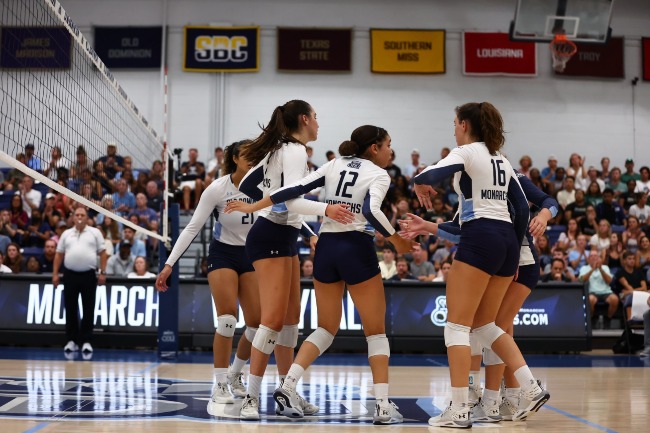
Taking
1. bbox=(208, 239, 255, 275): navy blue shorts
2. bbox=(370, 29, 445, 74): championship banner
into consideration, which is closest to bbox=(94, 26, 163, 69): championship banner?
bbox=(370, 29, 445, 74): championship banner

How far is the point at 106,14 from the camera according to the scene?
22.7 meters

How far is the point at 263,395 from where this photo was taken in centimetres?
768

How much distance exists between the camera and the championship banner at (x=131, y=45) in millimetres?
22531

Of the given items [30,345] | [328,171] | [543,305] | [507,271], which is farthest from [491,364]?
[30,345]

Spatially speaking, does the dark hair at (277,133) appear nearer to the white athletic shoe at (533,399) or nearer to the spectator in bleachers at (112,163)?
the white athletic shoe at (533,399)

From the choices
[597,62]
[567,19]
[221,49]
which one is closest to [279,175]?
[567,19]

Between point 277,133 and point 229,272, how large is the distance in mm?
1416

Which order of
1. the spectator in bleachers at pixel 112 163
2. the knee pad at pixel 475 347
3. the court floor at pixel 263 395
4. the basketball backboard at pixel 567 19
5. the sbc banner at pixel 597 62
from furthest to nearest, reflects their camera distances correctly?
the sbc banner at pixel 597 62 → the spectator in bleachers at pixel 112 163 → the basketball backboard at pixel 567 19 → the knee pad at pixel 475 347 → the court floor at pixel 263 395

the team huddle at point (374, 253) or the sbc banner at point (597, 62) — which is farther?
the sbc banner at point (597, 62)

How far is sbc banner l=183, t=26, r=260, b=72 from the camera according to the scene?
22484 mm

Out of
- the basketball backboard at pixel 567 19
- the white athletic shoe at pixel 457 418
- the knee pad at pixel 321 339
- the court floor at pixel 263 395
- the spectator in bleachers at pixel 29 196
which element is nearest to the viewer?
the white athletic shoe at pixel 457 418

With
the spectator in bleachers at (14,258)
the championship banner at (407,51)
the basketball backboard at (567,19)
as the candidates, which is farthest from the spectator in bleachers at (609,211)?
the spectator in bleachers at (14,258)

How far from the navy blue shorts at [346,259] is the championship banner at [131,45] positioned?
17.5 m

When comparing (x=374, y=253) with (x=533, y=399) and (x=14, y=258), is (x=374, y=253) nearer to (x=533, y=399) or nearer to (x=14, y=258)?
(x=533, y=399)
